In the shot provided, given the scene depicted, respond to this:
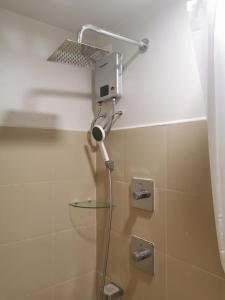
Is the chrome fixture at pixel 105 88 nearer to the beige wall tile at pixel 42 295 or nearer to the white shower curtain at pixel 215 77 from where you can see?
the beige wall tile at pixel 42 295

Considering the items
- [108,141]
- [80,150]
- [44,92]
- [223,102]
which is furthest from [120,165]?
[223,102]

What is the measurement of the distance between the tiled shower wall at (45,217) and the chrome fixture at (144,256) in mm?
395

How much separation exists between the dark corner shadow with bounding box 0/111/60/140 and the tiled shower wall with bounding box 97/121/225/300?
36 cm

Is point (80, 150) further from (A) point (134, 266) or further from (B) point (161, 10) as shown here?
(B) point (161, 10)

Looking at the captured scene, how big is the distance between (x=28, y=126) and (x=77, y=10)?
0.63 meters

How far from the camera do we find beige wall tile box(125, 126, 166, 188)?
1035mm

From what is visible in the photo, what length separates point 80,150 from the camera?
4.60 feet

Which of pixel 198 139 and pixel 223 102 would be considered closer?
pixel 223 102

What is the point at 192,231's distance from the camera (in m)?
0.90

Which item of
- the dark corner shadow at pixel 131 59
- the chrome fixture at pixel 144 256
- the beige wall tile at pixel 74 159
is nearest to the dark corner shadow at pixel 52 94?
the beige wall tile at pixel 74 159

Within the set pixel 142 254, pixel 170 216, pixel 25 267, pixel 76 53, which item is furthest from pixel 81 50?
pixel 25 267

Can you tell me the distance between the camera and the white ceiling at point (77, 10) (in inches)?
44.0

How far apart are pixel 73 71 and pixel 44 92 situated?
0.76ft

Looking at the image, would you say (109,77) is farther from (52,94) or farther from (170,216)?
(170,216)
